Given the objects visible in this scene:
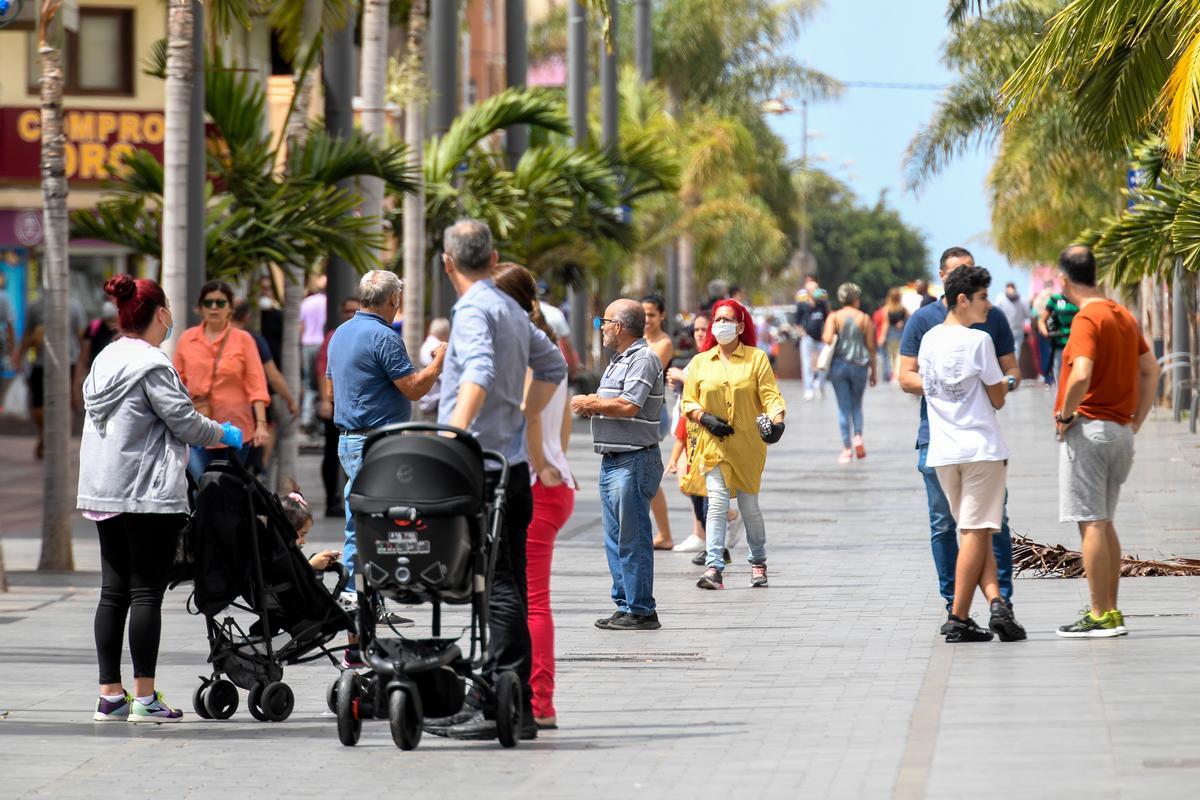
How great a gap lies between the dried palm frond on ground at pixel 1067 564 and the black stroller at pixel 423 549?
5.89 meters

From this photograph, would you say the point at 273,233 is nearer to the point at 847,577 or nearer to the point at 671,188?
the point at 847,577

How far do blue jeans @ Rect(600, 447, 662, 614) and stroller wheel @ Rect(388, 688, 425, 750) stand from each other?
11.5 feet

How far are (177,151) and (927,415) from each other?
6175 millimetres

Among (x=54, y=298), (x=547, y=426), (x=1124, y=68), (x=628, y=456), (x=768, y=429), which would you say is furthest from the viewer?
(x=1124, y=68)

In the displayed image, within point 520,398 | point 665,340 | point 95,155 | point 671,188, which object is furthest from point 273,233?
point 95,155

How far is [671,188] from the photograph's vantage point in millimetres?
27234

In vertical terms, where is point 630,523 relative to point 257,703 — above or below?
above

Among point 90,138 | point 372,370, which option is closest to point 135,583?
point 372,370

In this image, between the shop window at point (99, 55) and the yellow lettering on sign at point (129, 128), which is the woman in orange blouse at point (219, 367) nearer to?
the yellow lettering on sign at point (129, 128)

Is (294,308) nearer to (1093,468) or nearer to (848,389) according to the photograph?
(848,389)

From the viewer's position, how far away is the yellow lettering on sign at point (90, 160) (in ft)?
98.8

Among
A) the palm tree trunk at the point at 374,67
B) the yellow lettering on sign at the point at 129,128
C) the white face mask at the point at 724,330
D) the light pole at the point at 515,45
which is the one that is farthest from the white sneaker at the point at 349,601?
the yellow lettering on sign at the point at 129,128

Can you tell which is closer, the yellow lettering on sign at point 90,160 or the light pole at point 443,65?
the light pole at point 443,65

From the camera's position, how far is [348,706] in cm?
775
